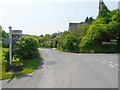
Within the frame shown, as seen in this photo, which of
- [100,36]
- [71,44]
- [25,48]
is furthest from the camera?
[71,44]

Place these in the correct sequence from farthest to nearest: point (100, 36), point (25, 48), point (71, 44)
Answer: point (71, 44) → point (100, 36) → point (25, 48)

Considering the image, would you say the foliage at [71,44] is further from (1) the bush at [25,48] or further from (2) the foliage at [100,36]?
(1) the bush at [25,48]

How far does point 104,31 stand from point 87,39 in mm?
3584

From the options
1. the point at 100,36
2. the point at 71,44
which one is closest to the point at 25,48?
the point at 100,36

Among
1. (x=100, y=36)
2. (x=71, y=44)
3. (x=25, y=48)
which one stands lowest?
(x=25, y=48)

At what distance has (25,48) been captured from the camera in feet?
90.3

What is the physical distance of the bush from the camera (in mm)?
26328

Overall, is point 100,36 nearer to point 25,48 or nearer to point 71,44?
point 71,44

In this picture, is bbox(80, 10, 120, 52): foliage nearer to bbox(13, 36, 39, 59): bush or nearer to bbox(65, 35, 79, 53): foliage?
bbox(65, 35, 79, 53): foliage

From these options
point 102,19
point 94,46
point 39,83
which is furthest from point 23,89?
point 102,19

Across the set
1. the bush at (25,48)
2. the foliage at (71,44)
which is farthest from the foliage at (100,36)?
the bush at (25,48)

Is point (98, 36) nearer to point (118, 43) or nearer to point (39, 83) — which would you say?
point (118, 43)

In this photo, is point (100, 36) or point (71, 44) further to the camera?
point (71, 44)

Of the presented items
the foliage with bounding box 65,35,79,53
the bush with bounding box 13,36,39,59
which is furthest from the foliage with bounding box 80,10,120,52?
the bush with bounding box 13,36,39,59
